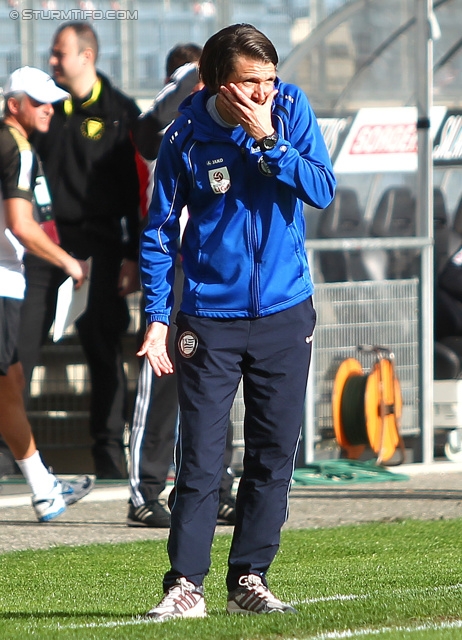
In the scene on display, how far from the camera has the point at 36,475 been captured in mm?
7434

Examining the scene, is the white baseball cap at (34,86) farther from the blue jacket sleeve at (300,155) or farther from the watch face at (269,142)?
the watch face at (269,142)

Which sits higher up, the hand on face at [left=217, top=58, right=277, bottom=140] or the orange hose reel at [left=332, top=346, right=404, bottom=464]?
the hand on face at [left=217, top=58, right=277, bottom=140]

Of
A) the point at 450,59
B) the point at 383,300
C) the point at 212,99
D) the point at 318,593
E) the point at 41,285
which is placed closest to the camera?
the point at 212,99

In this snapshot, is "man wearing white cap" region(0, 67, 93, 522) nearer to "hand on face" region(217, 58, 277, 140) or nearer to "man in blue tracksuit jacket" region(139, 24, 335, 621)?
"man in blue tracksuit jacket" region(139, 24, 335, 621)

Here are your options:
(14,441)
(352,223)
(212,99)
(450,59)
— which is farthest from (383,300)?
(212,99)

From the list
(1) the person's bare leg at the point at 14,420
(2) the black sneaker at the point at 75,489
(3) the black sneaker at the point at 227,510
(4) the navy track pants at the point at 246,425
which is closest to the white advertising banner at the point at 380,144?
(2) the black sneaker at the point at 75,489

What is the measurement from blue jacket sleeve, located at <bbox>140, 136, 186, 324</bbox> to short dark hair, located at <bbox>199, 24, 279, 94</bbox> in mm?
289

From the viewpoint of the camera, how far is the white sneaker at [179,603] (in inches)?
180

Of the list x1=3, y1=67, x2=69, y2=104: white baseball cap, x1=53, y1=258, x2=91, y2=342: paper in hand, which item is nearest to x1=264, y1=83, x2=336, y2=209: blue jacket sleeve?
x1=3, y1=67, x2=69, y2=104: white baseball cap

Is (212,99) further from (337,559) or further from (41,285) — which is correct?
(41,285)

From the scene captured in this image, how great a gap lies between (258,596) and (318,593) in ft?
2.16

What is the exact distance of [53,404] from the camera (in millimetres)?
9953

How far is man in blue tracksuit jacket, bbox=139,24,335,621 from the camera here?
4645 mm

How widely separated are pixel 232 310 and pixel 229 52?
32.8 inches
